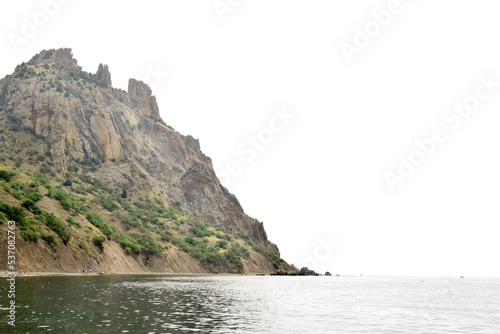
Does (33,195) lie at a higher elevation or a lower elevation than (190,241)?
higher

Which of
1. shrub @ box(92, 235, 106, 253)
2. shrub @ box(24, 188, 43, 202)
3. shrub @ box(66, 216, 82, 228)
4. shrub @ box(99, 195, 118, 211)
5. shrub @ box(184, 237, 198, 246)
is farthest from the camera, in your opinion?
shrub @ box(184, 237, 198, 246)

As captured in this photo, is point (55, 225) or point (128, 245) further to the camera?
point (128, 245)

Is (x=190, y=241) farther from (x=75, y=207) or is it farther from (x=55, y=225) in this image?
(x=55, y=225)

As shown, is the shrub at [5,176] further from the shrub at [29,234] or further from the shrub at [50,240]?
the shrub at [29,234]

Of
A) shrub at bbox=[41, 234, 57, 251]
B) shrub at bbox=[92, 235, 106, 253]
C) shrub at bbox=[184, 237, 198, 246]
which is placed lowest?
shrub at bbox=[41, 234, 57, 251]

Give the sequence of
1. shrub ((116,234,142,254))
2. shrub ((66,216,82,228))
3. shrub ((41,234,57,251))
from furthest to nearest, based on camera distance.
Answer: shrub ((116,234,142,254)) → shrub ((66,216,82,228)) → shrub ((41,234,57,251))

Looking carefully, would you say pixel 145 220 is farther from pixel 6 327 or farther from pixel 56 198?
pixel 6 327

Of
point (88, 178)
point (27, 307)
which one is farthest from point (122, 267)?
point (27, 307)

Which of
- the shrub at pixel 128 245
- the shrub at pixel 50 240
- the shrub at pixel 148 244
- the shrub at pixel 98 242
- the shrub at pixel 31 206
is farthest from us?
the shrub at pixel 148 244

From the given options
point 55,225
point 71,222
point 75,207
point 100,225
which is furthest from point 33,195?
point 100,225

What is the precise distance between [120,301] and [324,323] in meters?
22.5

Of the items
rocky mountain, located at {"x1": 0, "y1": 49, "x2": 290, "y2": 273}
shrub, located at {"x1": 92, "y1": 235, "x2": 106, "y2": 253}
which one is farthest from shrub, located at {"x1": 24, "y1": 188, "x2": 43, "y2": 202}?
shrub, located at {"x1": 92, "y1": 235, "x2": 106, "y2": 253}

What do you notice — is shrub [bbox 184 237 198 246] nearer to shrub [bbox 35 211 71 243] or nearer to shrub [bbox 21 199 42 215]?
shrub [bbox 35 211 71 243]

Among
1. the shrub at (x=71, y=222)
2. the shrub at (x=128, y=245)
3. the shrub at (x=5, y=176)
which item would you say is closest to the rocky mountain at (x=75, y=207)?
the shrub at (x=5, y=176)
